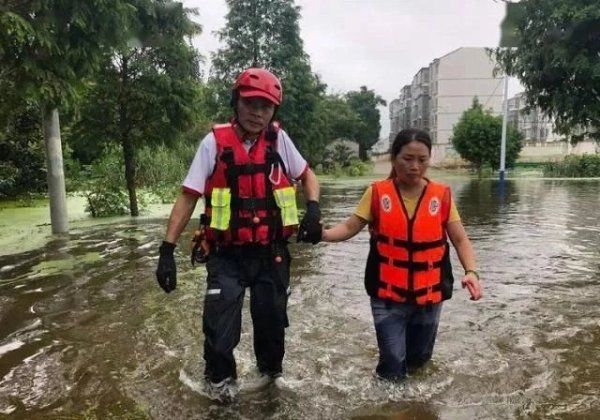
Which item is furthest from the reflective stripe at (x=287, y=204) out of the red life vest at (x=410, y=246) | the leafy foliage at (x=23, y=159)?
the leafy foliage at (x=23, y=159)

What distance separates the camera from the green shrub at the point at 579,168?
36.8m

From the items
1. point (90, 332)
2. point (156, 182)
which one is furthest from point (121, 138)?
point (90, 332)

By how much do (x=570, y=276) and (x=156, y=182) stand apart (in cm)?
1677

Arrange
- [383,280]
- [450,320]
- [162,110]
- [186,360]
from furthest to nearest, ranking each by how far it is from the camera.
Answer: [162,110] < [450,320] < [186,360] < [383,280]

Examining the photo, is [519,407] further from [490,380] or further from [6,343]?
[6,343]

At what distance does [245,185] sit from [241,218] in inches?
7.5

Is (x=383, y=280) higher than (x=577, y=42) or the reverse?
the reverse

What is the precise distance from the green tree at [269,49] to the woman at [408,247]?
33.7m

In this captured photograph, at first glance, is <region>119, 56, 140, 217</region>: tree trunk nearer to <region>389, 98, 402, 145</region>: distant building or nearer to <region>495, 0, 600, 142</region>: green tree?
<region>495, 0, 600, 142</region>: green tree

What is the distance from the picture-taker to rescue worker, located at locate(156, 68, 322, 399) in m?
3.36

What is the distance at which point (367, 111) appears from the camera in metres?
69.2

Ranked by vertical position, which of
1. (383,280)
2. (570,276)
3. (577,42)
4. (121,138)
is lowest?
(570,276)

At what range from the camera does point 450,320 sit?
211 inches

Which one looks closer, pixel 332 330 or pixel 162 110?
pixel 332 330
